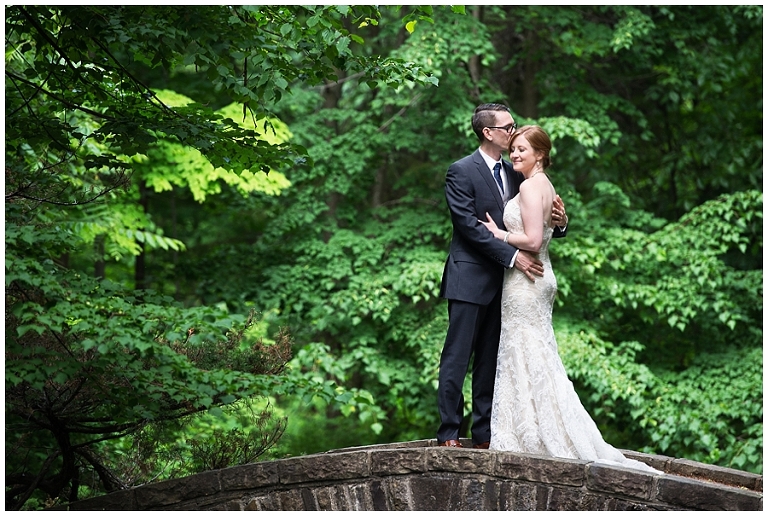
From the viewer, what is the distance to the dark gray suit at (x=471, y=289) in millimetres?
5082

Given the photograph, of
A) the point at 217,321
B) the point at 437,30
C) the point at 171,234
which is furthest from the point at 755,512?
the point at 171,234

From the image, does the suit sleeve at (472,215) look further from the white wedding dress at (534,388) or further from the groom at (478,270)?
the white wedding dress at (534,388)

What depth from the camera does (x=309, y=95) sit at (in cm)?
1003

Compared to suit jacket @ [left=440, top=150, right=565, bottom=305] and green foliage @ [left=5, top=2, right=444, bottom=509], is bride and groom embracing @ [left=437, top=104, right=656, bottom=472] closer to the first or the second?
suit jacket @ [left=440, top=150, right=565, bottom=305]

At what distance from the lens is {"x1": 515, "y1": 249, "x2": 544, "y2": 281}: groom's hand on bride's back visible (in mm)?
5016

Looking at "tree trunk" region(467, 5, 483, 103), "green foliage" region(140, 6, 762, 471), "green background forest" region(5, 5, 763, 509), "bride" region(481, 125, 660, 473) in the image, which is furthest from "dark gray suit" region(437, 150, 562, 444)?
"tree trunk" region(467, 5, 483, 103)

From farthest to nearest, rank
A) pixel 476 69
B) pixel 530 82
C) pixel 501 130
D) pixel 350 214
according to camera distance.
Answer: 1. pixel 530 82
2. pixel 476 69
3. pixel 350 214
4. pixel 501 130

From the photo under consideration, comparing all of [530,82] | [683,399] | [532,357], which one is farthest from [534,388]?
[530,82]

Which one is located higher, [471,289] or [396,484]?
[471,289]

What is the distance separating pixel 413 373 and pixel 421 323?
54 cm

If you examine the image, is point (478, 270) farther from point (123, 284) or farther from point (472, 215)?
point (123, 284)

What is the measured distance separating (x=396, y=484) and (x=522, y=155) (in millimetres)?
1977

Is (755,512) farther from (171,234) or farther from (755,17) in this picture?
(171,234)

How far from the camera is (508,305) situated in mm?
5098
